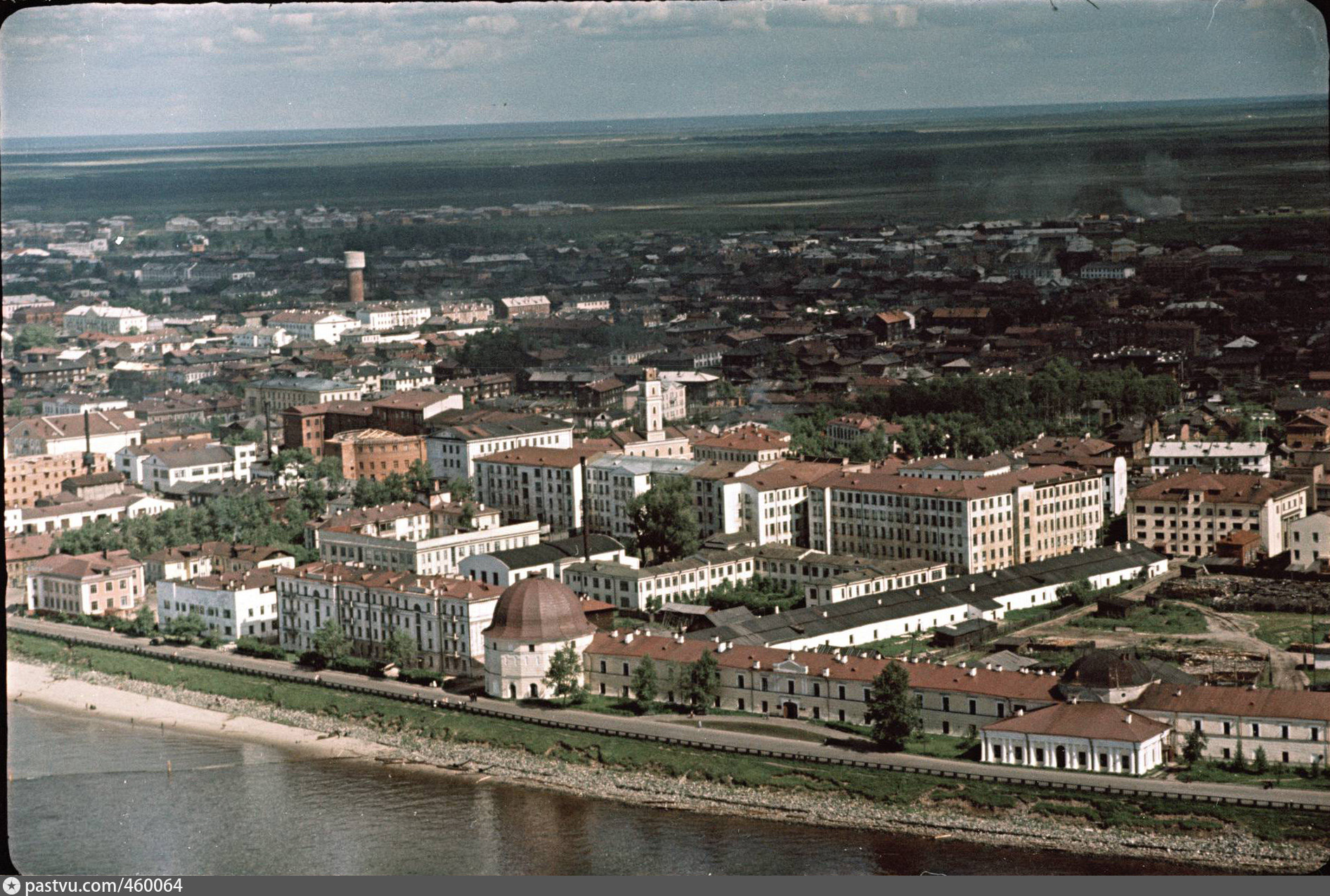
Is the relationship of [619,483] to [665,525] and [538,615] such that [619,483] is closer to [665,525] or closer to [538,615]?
[665,525]

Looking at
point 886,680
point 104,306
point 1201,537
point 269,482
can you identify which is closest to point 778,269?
point 104,306

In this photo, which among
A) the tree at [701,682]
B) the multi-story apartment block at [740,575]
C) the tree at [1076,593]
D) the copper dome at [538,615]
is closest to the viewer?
the tree at [701,682]

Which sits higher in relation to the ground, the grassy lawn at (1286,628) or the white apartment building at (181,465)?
the white apartment building at (181,465)

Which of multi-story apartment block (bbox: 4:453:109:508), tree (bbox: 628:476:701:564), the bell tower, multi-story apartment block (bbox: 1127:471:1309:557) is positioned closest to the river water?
tree (bbox: 628:476:701:564)

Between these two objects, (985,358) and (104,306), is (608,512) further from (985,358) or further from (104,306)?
(104,306)

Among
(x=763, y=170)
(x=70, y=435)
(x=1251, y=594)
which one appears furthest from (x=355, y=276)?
(x=1251, y=594)

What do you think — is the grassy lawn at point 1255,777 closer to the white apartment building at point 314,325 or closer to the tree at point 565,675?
the tree at point 565,675

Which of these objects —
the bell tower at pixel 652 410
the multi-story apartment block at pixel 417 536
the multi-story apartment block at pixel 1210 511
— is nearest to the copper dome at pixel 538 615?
the multi-story apartment block at pixel 417 536
